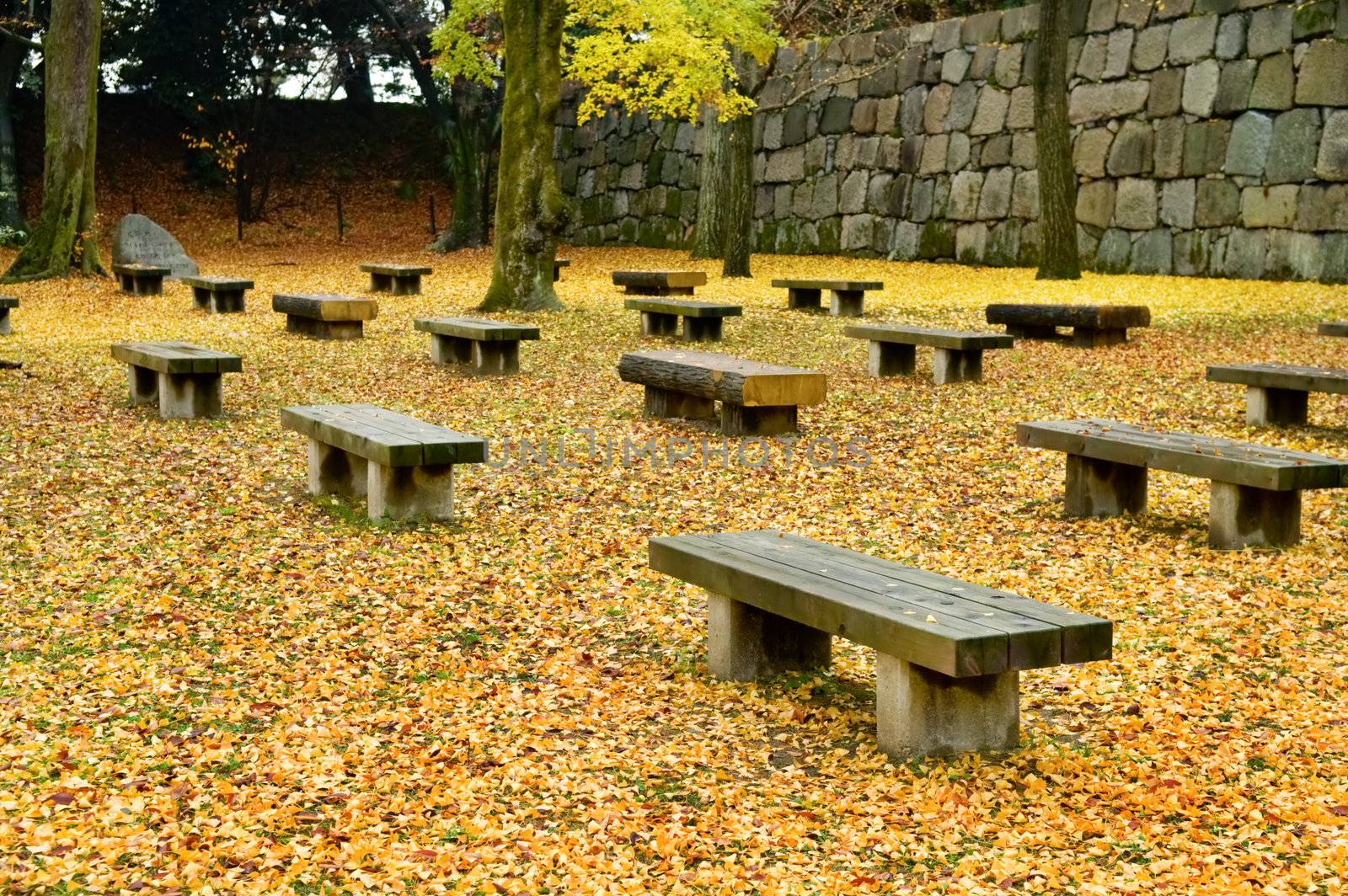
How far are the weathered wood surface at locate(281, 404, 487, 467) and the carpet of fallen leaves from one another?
0.35m

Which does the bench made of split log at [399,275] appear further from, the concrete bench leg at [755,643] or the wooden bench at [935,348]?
the concrete bench leg at [755,643]

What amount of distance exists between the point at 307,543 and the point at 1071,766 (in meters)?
3.54

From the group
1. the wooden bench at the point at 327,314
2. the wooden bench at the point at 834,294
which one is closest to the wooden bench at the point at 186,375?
the wooden bench at the point at 327,314

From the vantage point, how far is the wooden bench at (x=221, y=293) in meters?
15.0

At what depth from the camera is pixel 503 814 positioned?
142 inches

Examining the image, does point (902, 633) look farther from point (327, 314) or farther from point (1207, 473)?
point (327, 314)

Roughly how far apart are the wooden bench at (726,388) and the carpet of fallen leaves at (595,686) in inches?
8.5

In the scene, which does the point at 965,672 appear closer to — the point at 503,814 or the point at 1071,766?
the point at 1071,766

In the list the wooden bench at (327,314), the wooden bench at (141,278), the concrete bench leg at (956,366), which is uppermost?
the wooden bench at (141,278)

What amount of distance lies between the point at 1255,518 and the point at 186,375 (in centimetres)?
618

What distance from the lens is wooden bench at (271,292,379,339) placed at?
12.5 metres

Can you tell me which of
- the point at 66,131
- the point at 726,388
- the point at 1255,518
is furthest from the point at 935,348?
the point at 66,131

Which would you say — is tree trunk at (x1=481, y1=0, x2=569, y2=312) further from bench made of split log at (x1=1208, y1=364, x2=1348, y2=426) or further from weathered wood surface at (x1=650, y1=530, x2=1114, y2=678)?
weathered wood surface at (x1=650, y1=530, x2=1114, y2=678)

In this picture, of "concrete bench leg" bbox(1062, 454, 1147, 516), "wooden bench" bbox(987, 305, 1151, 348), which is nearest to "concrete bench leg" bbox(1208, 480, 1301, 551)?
"concrete bench leg" bbox(1062, 454, 1147, 516)
